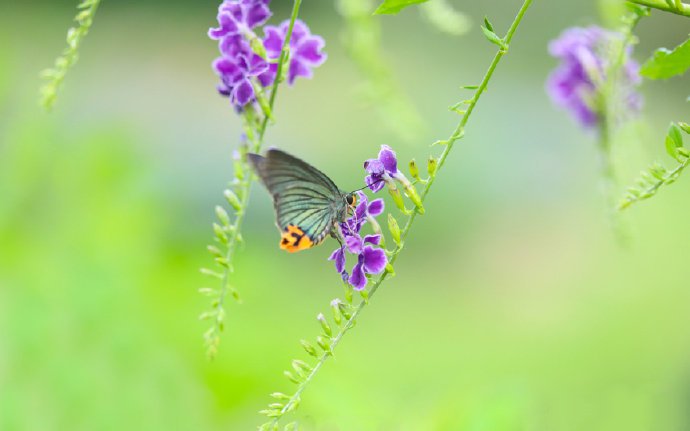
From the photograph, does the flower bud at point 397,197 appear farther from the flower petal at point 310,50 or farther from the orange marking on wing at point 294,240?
the flower petal at point 310,50

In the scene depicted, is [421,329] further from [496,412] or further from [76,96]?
[76,96]

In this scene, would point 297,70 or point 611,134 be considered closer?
point 297,70

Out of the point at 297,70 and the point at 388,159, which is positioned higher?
the point at 297,70

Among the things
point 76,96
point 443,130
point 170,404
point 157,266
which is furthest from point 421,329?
point 76,96

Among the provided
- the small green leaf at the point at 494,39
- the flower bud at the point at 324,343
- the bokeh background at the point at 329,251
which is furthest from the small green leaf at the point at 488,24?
the bokeh background at the point at 329,251

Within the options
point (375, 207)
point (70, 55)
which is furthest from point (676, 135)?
point (70, 55)

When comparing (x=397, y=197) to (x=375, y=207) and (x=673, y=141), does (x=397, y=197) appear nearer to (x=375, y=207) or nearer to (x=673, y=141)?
(x=375, y=207)

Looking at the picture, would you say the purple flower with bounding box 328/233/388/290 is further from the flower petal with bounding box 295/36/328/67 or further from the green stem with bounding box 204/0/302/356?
the flower petal with bounding box 295/36/328/67
